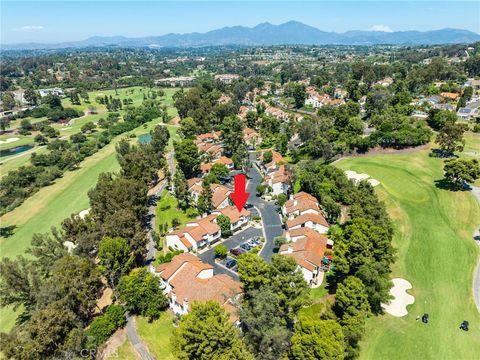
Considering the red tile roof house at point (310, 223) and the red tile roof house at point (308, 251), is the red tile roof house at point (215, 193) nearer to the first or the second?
the red tile roof house at point (310, 223)

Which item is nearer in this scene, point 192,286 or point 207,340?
point 207,340

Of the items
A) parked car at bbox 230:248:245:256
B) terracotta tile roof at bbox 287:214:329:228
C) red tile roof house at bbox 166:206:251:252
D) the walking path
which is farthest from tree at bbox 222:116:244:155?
the walking path

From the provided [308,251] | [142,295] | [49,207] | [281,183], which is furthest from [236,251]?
[49,207]

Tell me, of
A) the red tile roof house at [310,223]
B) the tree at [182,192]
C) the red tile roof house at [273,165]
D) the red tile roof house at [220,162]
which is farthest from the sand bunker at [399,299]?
the red tile roof house at [220,162]

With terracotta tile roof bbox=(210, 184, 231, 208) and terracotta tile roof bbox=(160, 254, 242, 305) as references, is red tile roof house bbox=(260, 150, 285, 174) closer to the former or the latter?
terracotta tile roof bbox=(210, 184, 231, 208)

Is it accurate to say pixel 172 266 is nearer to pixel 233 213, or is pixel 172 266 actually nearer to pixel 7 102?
pixel 233 213

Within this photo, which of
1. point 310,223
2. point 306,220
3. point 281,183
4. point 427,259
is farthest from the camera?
point 281,183
